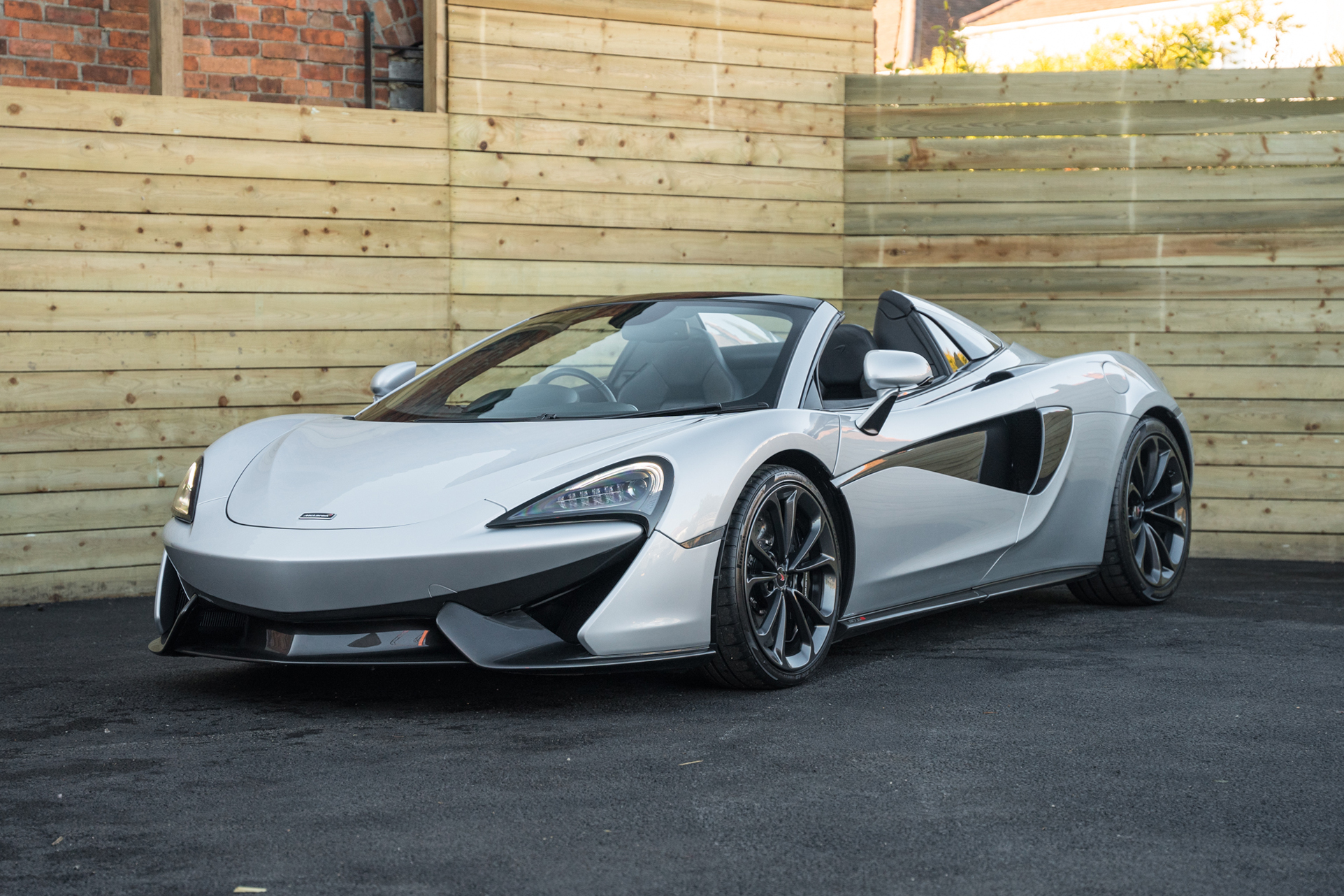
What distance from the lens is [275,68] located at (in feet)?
27.6

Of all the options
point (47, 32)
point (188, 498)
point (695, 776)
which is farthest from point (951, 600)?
point (47, 32)

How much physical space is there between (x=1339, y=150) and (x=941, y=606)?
4.44 metres

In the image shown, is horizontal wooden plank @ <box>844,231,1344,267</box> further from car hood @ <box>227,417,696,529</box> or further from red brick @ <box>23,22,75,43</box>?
red brick @ <box>23,22,75,43</box>

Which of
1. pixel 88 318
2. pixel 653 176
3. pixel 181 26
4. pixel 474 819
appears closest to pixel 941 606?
pixel 474 819

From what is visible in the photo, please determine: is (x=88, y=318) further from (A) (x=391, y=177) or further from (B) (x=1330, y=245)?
(B) (x=1330, y=245)

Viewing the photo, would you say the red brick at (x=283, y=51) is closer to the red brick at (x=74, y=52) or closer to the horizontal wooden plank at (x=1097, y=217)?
the red brick at (x=74, y=52)

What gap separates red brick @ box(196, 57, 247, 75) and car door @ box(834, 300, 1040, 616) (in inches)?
184

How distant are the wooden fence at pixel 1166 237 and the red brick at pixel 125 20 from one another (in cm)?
410

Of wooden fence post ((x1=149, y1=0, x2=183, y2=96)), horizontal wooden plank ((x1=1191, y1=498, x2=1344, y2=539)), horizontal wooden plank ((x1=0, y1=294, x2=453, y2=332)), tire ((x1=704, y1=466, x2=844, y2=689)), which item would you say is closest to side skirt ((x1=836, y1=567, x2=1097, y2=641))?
tire ((x1=704, y1=466, x2=844, y2=689))

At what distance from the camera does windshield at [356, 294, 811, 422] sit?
4539 millimetres

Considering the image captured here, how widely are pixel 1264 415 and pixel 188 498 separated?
19.0 ft

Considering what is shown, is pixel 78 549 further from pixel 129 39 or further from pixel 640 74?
pixel 640 74

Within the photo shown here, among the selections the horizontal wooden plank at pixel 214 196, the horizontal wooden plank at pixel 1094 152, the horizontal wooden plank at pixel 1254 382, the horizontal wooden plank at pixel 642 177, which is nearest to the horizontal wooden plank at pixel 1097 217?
the horizontal wooden plank at pixel 1094 152

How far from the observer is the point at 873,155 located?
8.04m
